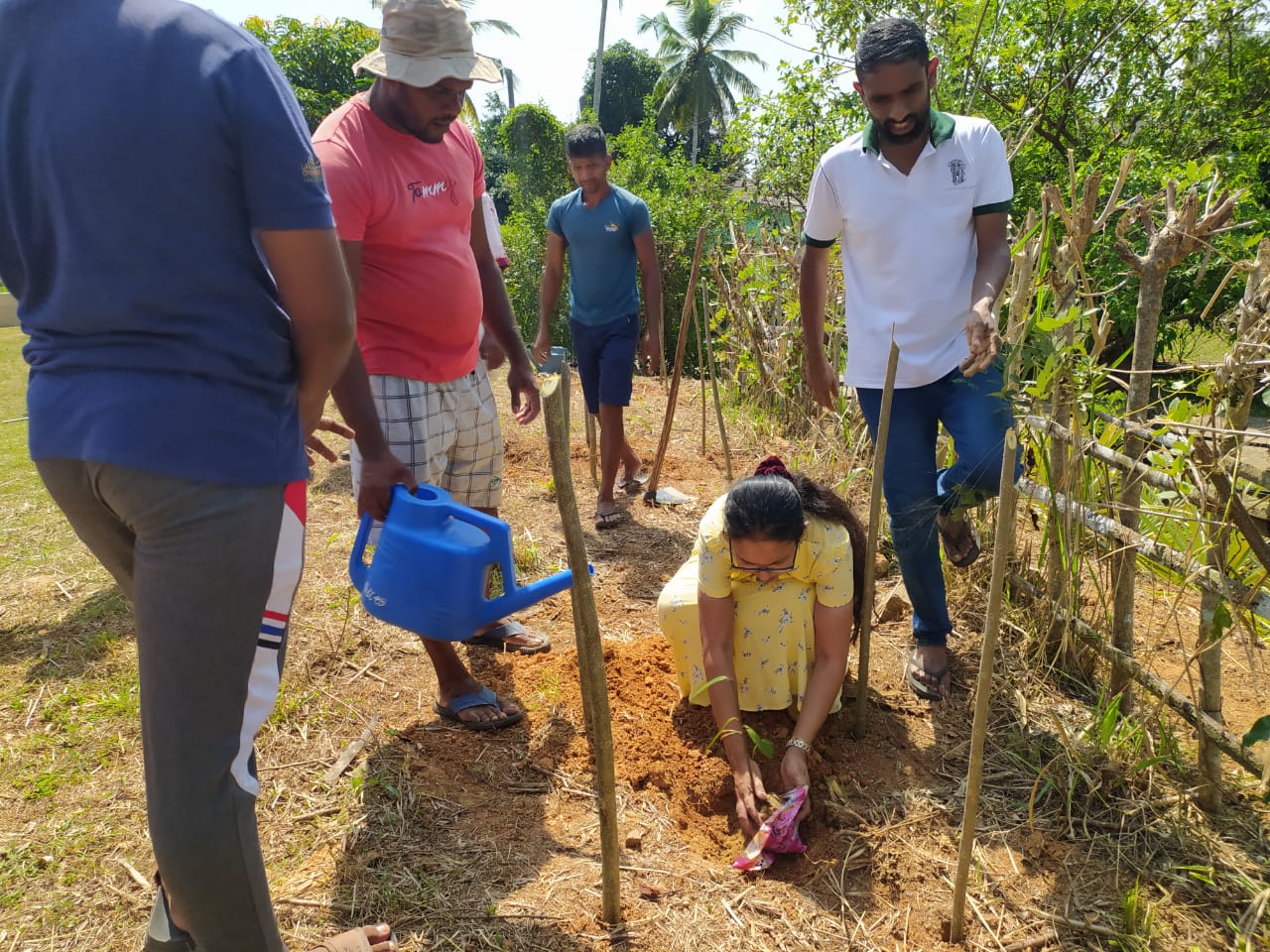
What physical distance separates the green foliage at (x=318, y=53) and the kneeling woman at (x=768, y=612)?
1189 cm

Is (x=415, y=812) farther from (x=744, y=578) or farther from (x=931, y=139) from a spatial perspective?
(x=931, y=139)

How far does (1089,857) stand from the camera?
74.5 inches

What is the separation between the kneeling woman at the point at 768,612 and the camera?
6.51 ft

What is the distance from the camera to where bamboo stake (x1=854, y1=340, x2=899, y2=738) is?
2.04 meters

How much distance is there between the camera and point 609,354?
4.07m

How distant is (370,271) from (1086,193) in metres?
1.68

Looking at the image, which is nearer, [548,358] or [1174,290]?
[548,358]

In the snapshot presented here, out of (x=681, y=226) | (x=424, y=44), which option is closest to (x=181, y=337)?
(x=424, y=44)

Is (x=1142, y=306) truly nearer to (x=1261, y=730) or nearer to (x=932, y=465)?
(x=932, y=465)

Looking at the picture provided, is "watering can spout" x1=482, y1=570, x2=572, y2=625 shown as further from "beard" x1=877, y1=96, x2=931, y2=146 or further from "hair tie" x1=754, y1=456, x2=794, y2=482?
"beard" x1=877, y1=96, x2=931, y2=146

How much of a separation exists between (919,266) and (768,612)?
101cm

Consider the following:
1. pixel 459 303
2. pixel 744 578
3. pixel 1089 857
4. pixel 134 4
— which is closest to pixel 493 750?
pixel 744 578

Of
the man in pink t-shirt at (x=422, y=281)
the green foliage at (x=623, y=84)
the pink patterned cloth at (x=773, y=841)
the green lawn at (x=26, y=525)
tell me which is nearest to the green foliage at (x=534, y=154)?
the green lawn at (x=26, y=525)

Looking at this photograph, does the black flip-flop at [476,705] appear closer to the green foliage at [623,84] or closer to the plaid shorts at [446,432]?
the plaid shorts at [446,432]
